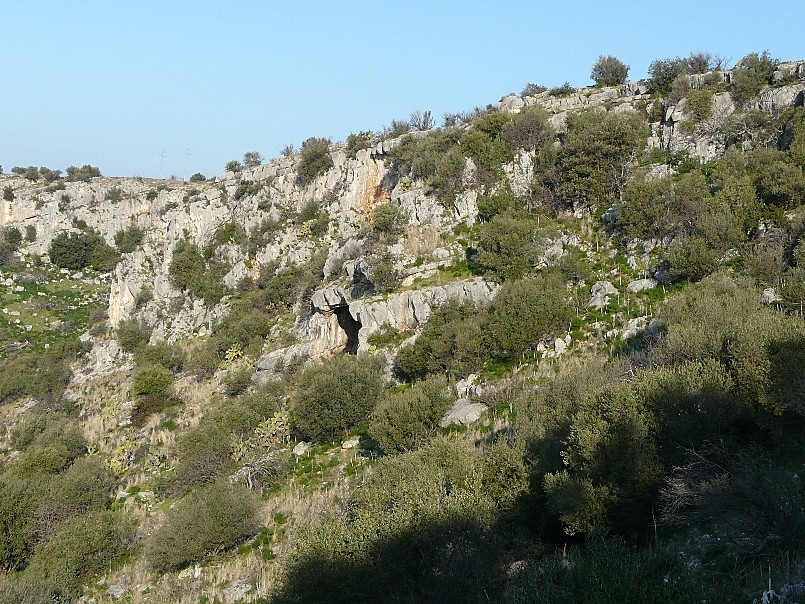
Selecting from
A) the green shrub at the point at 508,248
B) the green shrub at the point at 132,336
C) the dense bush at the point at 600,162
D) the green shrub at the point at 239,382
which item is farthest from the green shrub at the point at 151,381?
the dense bush at the point at 600,162

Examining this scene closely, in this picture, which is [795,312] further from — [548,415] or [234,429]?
[234,429]

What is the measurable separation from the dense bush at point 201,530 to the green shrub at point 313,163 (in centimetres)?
3955

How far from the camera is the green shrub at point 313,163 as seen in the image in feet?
190

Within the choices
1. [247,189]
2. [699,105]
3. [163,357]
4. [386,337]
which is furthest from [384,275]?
[247,189]

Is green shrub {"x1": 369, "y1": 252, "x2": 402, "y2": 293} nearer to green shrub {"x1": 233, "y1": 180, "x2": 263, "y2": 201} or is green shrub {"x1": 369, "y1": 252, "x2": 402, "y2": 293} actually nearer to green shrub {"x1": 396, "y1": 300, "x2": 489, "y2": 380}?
green shrub {"x1": 396, "y1": 300, "x2": 489, "y2": 380}

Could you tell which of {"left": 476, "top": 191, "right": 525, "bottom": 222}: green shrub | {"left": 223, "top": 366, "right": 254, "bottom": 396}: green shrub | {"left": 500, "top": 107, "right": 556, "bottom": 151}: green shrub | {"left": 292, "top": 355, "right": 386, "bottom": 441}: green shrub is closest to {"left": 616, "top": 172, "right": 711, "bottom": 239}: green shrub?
{"left": 476, "top": 191, "right": 525, "bottom": 222}: green shrub

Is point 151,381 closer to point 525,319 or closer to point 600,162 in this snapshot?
point 525,319

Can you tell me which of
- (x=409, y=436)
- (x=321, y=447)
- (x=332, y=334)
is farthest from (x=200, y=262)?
(x=409, y=436)

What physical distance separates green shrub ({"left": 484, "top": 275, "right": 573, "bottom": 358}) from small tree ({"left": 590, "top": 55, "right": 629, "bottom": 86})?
33.2 m

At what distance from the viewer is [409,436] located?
83.0ft

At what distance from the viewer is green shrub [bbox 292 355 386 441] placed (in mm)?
30266

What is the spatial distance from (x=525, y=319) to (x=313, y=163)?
34275mm

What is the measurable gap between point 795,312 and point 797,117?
20213 mm

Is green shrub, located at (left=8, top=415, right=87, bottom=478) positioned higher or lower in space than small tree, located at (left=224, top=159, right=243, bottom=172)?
lower
